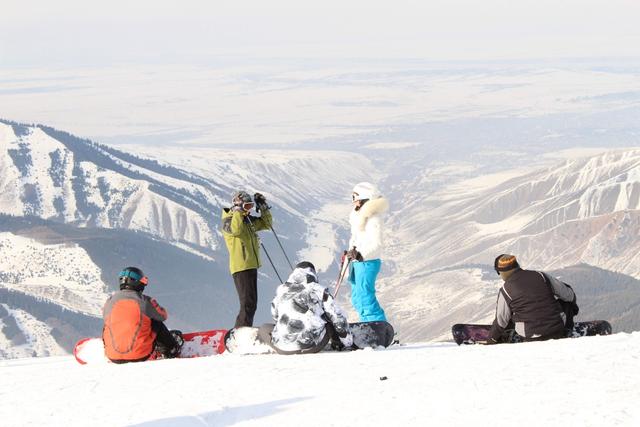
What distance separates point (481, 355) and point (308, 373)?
9.44 ft

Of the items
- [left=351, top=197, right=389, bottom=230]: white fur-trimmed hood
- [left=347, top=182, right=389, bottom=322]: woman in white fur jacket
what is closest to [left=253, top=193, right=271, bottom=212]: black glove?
[left=347, top=182, right=389, bottom=322]: woman in white fur jacket

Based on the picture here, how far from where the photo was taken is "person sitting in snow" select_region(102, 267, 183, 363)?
16.6m

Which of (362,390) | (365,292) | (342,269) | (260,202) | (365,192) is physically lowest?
(362,390)

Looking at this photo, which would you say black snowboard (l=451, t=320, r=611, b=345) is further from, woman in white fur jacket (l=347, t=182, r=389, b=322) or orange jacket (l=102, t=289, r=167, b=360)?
orange jacket (l=102, t=289, r=167, b=360)

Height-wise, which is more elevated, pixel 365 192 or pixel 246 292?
pixel 365 192

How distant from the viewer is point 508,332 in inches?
659

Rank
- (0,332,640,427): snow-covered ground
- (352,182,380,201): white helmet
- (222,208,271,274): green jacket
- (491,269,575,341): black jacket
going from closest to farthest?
(0,332,640,427): snow-covered ground, (491,269,575,341): black jacket, (222,208,271,274): green jacket, (352,182,380,201): white helmet

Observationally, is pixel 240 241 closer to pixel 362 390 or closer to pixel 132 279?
pixel 132 279

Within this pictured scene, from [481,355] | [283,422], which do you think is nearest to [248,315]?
[481,355]

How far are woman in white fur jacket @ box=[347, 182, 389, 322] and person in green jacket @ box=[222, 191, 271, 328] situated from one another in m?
2.18

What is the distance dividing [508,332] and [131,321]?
23.6ft

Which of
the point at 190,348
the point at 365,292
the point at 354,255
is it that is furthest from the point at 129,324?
the point at 365,292

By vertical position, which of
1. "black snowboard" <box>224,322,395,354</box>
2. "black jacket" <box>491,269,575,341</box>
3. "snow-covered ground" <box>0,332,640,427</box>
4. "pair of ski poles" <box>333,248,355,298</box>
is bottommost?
"snow-covered ground" <box>0,332,640,427</box>

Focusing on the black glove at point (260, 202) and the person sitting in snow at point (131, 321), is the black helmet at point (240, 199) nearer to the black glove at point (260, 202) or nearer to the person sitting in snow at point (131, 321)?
the black glove at point (260, 202)
